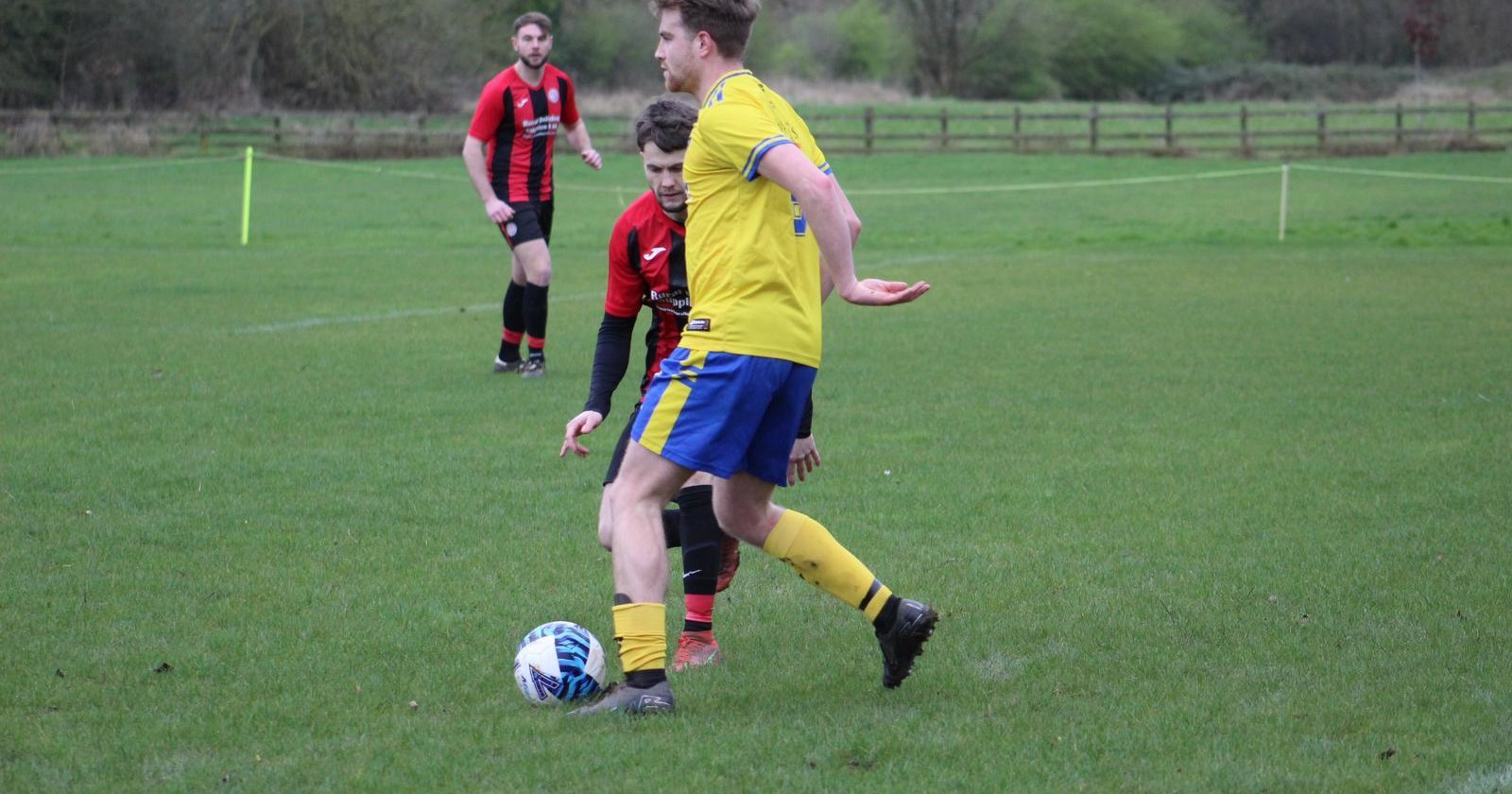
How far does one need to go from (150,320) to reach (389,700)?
10227 mm

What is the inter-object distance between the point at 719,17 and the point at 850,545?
2708 mm

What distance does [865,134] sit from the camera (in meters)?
42.9

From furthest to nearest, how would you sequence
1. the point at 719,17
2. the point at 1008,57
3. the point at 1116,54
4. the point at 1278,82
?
the point at 1116,54
the point at 1008,57
the point at 1278,82
the point at 719,17

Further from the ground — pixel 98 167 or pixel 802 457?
pixel 98 167

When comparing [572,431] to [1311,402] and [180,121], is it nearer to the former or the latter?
[1311,402]

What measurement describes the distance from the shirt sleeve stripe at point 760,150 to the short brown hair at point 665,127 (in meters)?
0.75

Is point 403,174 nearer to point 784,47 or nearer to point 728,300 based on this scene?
point 728,300

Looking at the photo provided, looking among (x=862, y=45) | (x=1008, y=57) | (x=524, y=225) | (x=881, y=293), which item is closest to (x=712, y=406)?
(x=881, y=293)

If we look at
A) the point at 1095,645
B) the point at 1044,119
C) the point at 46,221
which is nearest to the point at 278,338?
the point at 1095,645

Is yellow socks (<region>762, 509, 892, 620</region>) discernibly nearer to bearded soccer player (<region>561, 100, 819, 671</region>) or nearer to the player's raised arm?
bearded soccer player (<region>561, 100, 819, 671</region>)

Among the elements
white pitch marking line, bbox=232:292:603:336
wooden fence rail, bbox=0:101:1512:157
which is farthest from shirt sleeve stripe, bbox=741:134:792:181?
wooden fence rail, bbox=0:101:1512:157

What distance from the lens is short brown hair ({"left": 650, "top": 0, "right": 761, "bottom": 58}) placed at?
3.94 m

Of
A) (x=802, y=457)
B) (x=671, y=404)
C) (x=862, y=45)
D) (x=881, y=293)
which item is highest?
(x=862, y=45)

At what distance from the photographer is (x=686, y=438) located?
4.02 meters
